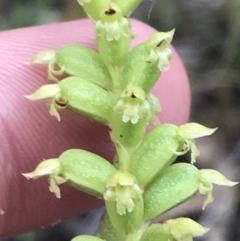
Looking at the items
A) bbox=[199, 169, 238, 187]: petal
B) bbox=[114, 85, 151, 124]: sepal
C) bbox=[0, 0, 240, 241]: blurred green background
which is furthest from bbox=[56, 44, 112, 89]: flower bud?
bbox=[0, 0, 240, 241]: blurred green background

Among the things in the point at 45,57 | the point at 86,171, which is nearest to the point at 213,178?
the point at 86,171

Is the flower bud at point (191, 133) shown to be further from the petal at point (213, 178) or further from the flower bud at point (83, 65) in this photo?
the flower bud at point (83, 65)

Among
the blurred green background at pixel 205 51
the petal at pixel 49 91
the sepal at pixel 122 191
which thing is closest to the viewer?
the sepal at pixel 122 191

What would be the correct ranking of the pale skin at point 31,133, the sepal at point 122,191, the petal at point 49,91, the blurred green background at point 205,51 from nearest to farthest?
the sepal at point 122,191, the petal at point 49,91, the pale skin at point 31,133, the blurred green background at point 205,51

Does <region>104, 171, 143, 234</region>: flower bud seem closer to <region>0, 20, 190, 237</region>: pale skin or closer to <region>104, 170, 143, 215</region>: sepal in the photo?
<region>104, 170, 143, 215</region>: sepal

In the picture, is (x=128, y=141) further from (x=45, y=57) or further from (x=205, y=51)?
(x=205, y=51)

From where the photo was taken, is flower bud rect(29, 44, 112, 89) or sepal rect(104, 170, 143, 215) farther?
flower bud rect(29, 44, 112, 89)

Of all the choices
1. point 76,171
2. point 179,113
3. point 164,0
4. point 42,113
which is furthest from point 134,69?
point 164,0

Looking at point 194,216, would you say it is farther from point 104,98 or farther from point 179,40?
point 104,98

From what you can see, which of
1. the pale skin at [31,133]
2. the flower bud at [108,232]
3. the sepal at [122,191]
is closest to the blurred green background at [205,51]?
the pale skin at [31,133]
